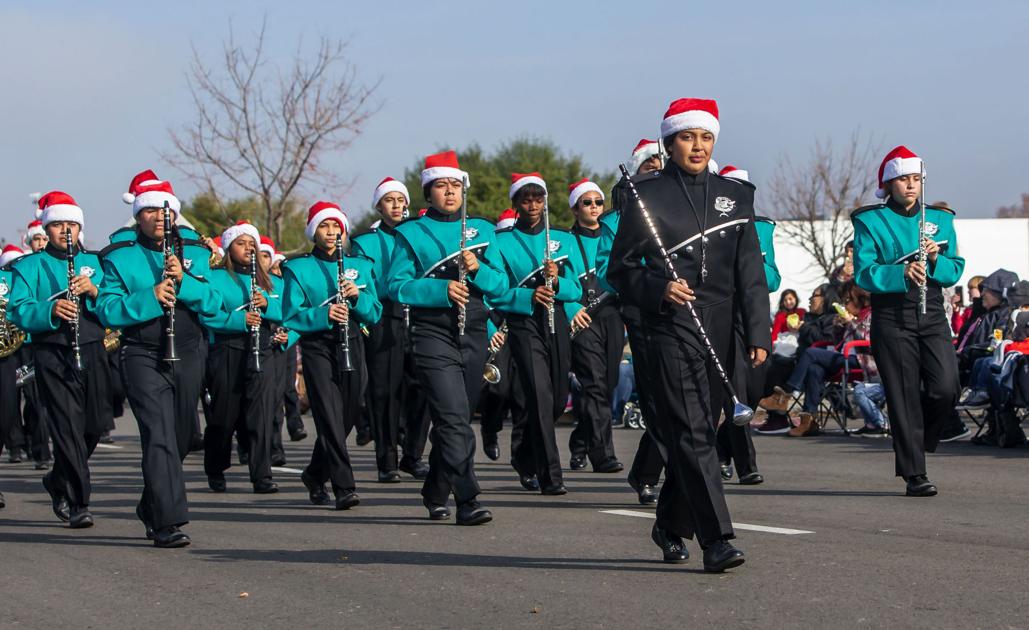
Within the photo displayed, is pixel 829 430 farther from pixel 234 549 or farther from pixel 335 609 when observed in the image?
pixel 335 609

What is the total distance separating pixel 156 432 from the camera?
30.4 ft

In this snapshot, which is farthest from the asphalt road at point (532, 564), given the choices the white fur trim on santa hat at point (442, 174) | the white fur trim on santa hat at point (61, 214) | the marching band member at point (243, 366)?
the white fur trim on santa hat at point (442, 174)

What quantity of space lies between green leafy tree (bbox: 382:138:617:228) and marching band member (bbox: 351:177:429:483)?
1721 inches

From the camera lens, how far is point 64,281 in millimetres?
10977

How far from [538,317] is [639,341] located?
3960 mm

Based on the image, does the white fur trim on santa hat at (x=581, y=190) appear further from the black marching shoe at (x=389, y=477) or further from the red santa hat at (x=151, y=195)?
Answer: the red santa hat at (x=151, y=195)

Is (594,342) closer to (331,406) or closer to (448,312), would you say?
(331,406)

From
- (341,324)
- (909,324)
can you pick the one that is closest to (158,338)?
(341,324)

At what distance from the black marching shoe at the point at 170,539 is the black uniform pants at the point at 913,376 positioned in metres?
4.56

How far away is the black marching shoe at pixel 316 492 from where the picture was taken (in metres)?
11.4

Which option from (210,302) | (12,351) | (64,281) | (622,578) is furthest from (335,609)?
(12,351)

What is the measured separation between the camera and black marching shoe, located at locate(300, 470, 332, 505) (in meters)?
11.4

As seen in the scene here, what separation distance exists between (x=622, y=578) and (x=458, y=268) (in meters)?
3.06

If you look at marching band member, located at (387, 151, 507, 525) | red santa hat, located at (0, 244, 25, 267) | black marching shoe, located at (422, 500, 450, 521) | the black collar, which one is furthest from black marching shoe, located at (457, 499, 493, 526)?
red santa hat, located at (0, 244, 25, 267)
